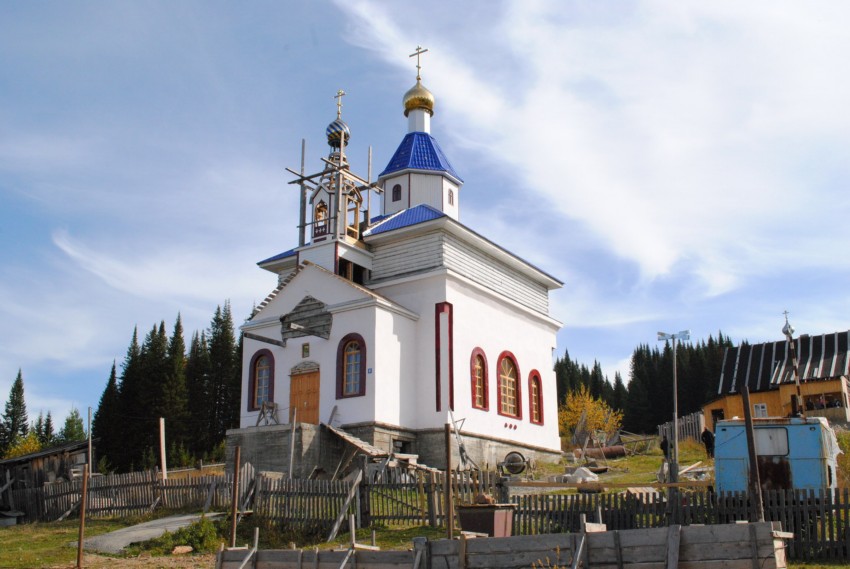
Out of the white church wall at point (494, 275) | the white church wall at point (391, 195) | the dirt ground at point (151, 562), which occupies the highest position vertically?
the white church wall at point (391, 195)

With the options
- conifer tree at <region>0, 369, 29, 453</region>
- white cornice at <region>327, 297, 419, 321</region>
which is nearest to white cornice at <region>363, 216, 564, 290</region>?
white cornice at <region>327, 297, 419, 321</region>

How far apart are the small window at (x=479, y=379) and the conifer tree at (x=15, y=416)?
61.5m

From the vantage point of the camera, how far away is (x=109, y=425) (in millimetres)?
55219

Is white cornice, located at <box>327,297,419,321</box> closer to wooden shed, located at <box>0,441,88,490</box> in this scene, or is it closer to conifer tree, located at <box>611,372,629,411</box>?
wooden shed, located at <box>0,441,88,490</box>

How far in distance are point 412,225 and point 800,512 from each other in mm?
18023

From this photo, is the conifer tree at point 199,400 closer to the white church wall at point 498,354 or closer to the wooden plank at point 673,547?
the white church wall at point 498,354

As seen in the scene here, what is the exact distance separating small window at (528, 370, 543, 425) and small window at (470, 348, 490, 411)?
11.1ft

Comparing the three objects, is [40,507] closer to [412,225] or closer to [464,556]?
[412,225]

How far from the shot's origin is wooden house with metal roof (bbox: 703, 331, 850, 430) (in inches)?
1559

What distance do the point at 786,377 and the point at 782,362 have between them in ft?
4.76

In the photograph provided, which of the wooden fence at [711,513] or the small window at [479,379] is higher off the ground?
the small window at [479,379]

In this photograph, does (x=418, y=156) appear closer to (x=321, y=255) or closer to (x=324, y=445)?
(x=321, y=255)

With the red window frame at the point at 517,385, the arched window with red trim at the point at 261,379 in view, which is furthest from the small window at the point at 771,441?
the arched window with red trim at the point at 261,379

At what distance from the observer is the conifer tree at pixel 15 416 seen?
7931 centimetres
